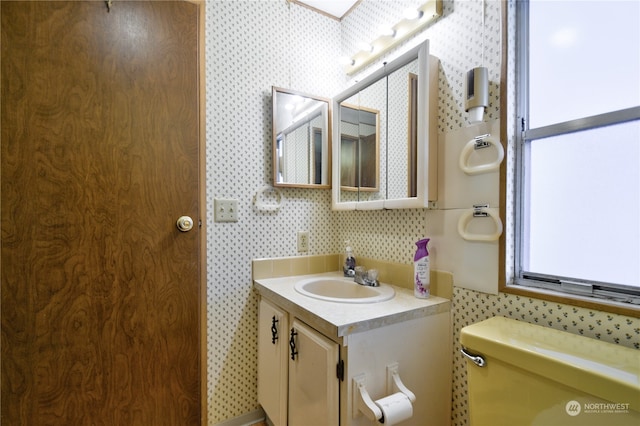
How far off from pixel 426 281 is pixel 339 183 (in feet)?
2.42

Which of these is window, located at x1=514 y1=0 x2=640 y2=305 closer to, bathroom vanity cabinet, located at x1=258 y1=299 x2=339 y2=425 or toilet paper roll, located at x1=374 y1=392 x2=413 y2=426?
toilet paper roll, located at x1=374 y1=392 x2=413 y2=426

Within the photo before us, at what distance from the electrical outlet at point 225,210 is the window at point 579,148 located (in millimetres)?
1224

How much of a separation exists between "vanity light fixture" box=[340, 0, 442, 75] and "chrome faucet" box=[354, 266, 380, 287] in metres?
1.12

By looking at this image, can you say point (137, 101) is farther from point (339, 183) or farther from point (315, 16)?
point (315, 16)

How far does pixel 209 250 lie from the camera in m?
1.45

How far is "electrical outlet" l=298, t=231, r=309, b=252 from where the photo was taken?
171 centimetres

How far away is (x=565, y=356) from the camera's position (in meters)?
0.71

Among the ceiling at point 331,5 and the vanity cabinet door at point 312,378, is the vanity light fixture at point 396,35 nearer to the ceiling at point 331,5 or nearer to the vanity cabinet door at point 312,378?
the ceiling at point 331,5

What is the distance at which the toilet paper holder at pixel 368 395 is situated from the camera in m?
0.88

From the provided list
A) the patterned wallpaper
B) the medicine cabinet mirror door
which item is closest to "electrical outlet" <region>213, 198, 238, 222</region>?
the patterned wallpaper

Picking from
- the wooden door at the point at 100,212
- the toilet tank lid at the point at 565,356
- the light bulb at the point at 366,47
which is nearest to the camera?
the toilet tank lid at the point at 565,356

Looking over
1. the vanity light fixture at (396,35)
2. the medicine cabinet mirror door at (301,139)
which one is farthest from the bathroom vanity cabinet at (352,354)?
the vanity light fixture at (396,35)

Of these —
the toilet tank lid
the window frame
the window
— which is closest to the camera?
the toilet tank lid

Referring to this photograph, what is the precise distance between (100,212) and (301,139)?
1009mm
